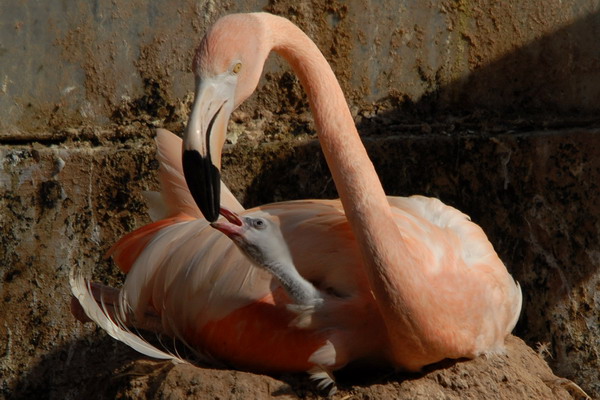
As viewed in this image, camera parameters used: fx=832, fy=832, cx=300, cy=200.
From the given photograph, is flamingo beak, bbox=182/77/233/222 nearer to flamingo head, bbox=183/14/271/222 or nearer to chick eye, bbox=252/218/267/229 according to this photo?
flamingo head, bbox=183/14/271/222

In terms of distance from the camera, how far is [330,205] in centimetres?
290

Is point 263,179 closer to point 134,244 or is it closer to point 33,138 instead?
point 134,244

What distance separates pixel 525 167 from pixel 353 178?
49.7 inches

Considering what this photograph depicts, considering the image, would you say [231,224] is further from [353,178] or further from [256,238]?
[353,178]

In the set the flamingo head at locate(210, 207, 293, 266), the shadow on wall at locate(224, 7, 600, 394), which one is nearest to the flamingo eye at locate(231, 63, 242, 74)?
the flamingo head at locate(210, 207, 293, 266)

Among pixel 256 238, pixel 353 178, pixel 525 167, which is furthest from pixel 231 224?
pixel 525 167

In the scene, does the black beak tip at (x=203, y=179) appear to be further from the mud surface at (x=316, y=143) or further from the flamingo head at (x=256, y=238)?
the mud surface at (x=316, y=143)

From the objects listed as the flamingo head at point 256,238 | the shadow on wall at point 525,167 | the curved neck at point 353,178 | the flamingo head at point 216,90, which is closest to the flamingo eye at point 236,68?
the flamingo head at point 216,90

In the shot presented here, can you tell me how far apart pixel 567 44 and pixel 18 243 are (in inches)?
98.7

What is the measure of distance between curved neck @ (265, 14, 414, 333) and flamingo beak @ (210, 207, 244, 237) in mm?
327

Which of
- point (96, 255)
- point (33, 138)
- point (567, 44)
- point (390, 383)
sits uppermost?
point (567, 44)

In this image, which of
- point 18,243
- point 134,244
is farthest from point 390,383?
point 18,243

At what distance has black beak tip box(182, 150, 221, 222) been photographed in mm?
2152

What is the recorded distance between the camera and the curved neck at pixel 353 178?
235 centimetres
